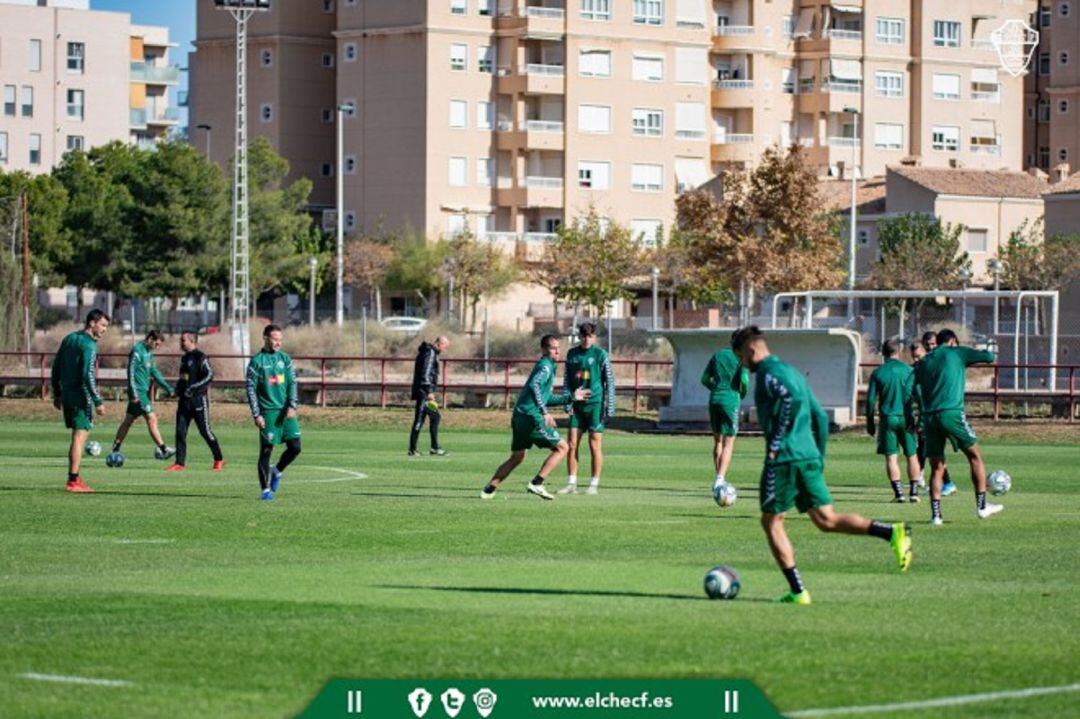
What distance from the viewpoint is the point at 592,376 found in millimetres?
27344

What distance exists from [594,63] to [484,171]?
311 inches

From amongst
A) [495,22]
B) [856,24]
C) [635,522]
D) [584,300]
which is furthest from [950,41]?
[635,522]

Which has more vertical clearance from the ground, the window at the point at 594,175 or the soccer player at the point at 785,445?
the window at the point at 594,175

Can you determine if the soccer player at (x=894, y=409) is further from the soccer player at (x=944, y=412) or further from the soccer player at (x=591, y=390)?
the soccer player at (x=944, y=412)

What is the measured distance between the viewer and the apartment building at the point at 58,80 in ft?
428

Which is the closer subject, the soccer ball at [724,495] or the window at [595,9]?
the soccer ball at [724,495]

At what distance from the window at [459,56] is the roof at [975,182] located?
2180 centimetres

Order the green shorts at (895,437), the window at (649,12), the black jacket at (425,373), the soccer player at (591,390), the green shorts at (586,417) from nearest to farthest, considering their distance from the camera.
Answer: the green shorts at (895,437) < the soccer player at (591,390) < the green shorts at (586,417) < the black jacket at (425,373) < the window at (649,12)

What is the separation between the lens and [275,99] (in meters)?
115

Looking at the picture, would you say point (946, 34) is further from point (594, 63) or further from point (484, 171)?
point (484, 171)

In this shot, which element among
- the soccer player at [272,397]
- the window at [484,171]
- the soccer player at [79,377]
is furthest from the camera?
the window at [484,171]

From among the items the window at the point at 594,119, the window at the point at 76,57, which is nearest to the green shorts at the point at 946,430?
the window at the point at 594,119

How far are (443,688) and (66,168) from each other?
10193 cm

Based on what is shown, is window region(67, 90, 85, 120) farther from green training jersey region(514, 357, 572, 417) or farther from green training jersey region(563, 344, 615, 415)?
green training jersey region(514, 357, 572, 417)
